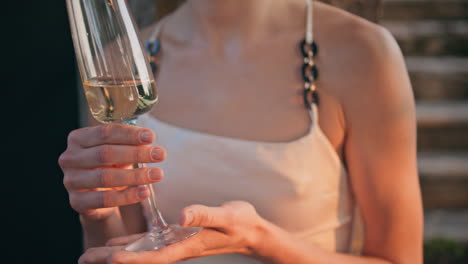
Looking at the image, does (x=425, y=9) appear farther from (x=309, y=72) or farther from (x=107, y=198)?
(x=107, y=198)

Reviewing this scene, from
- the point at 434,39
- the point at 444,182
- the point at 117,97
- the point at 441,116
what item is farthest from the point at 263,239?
the point at 434,39

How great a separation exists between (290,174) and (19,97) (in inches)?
58.6

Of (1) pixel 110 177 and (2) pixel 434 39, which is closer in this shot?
(1) pixel 110 177

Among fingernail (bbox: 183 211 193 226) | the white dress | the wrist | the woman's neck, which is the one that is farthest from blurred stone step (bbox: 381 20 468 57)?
fingernail (bbox: 183 211 193 226)

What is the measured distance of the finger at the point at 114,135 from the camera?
2.72ft

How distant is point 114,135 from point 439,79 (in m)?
2.79

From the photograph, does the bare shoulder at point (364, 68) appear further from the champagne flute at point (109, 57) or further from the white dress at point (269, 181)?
the champagne flute at point (109, 57)

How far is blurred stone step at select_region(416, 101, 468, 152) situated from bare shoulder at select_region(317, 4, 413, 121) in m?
1.81

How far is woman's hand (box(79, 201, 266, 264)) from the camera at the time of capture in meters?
0.78

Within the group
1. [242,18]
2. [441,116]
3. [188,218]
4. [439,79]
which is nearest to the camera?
[188,218]

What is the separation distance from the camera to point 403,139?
1.18 m

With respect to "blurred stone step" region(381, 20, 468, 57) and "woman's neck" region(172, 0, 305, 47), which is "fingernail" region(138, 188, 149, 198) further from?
"blurred stone step" region(381, 20, 468, 57)

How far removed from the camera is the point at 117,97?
0.83 metres

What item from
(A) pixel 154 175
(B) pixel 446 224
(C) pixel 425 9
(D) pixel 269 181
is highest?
(C) pixel 425 9
